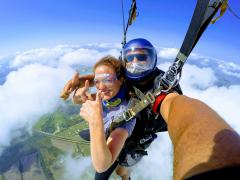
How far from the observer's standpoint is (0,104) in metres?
176

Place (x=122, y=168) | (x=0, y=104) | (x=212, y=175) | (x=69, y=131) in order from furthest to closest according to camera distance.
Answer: (x=0, y=104), (x=69, y=131), (x=122, y=168), (x=212, y=175)

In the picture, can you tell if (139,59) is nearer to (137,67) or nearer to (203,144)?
(137,67)

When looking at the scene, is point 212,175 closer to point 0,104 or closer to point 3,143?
point 3,143

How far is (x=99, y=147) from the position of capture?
1340 millimetres

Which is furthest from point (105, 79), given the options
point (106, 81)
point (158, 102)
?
point (158, 102)

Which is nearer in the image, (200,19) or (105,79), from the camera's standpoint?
(200,19)

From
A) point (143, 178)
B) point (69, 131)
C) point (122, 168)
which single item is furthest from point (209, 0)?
point (69, 131)

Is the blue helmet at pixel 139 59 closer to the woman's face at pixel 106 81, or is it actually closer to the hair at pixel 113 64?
the hair at pixel 113 64

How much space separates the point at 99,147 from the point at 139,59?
112 centimetres

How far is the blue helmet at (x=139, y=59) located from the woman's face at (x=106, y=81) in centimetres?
21

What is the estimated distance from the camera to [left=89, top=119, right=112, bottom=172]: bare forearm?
1.34 meters

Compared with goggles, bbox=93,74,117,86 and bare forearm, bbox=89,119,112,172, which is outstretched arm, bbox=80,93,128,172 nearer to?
bare forearm, bbox=89,119,112,172

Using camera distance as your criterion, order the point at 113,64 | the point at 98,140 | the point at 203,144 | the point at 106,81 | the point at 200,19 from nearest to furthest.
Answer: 1. the point at 203,144
2. the point at 98,140
3. the point at 200,19
4. the point at 106,81
5. the point at 113,64

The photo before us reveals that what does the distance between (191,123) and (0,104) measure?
671ft
